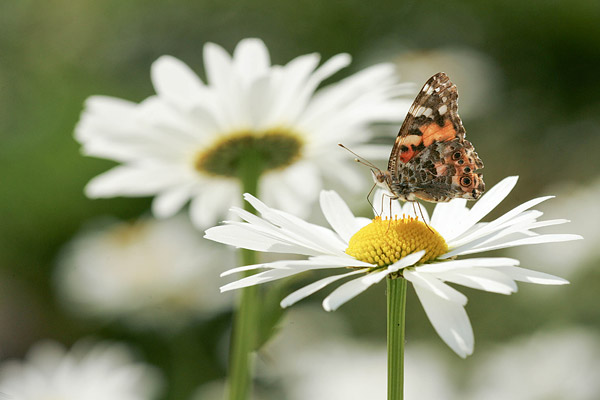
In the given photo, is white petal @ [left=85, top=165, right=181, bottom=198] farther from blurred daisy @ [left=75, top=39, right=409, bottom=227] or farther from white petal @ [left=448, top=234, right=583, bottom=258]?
white petal @ [left=448, top=234, right=583, bottom=258]

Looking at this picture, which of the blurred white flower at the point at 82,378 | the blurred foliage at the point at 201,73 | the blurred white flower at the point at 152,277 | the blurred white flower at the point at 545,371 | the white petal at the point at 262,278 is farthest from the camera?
the blurred foliage at the point at 201,73

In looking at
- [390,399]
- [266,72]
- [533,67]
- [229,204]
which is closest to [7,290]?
[229,204]

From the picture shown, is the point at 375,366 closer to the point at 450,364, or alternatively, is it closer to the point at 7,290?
the point at 450,364

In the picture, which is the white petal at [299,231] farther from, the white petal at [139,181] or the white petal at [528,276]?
the white petal at [139,181]

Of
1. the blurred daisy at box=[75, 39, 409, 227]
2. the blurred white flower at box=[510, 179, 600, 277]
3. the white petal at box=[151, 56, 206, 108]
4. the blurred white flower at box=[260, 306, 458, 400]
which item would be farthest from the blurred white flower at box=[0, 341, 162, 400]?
the blurred white flower at box=[510, 179, 600, 277]

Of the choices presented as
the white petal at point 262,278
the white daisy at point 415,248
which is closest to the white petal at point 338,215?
the white daisy at point 415,248
